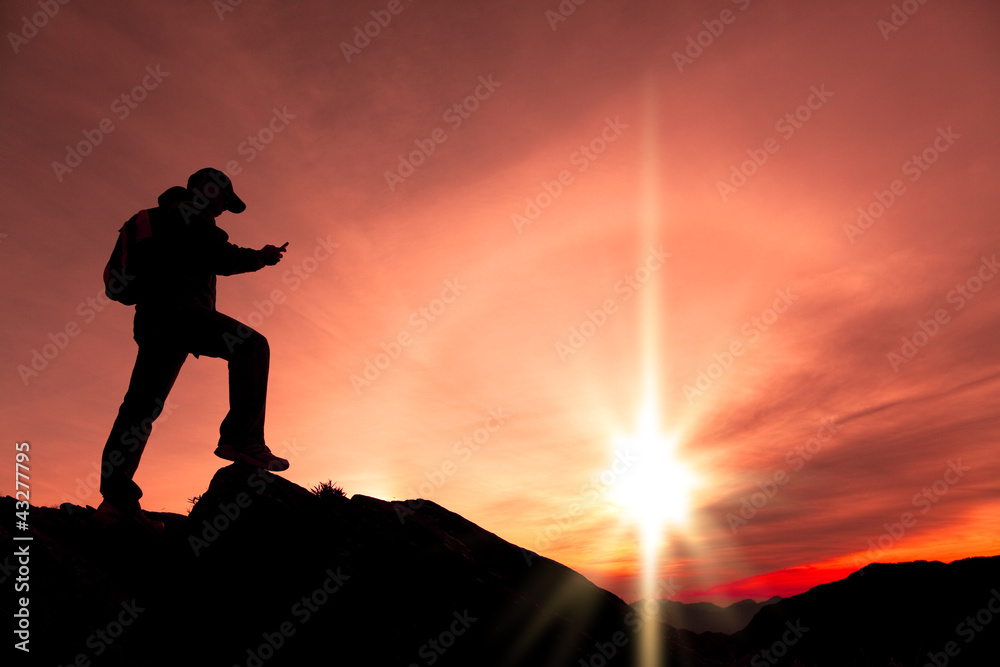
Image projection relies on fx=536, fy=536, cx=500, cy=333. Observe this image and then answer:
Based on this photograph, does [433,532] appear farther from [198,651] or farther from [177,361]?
[177,361]

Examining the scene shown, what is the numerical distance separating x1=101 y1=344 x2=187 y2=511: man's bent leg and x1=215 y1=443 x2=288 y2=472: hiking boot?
2.99 ft

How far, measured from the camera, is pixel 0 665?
4156mm

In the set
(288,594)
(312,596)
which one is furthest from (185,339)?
(312,596)

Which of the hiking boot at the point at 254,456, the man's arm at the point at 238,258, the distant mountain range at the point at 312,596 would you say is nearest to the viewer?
the distant mountain range at the point at 312,596

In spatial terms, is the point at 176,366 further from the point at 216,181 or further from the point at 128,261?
the point at 216,181

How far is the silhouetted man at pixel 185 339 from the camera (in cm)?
626

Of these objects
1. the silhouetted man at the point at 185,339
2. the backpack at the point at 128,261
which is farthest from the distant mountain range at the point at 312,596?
the backpack at the point at 128,261

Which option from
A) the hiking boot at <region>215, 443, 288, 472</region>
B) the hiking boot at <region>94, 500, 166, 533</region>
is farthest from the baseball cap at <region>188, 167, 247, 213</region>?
the hiking boot at <region>94, 500, 166, 533</region>

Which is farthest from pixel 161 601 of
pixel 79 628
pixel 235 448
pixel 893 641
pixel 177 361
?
pixel 893 641

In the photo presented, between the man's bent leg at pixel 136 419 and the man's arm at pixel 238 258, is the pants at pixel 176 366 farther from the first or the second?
the man's arm at pixel 238 258

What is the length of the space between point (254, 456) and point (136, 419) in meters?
1.44

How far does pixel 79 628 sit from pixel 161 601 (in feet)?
2.26

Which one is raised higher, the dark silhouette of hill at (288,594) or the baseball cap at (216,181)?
the baseball cap at (216,181)

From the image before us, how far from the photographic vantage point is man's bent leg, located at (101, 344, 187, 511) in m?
5.97
